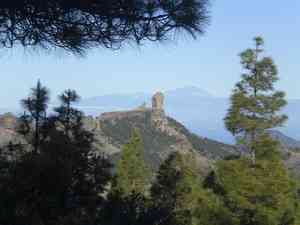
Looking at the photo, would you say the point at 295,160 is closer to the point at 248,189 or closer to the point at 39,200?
the point at 248,189

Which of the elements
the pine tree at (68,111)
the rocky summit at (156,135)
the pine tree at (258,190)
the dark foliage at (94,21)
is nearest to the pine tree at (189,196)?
the pine tree at (258,190)

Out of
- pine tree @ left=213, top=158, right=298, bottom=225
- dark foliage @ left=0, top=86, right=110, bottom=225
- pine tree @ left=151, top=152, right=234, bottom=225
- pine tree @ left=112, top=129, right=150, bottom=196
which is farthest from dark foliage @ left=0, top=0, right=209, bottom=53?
pine tree @ left=112, top=129, right=150, bottom=196

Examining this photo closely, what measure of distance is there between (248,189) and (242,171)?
93cm

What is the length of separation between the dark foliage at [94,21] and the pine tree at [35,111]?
124 inches

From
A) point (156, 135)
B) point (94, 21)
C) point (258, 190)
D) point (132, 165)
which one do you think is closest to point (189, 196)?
point (132, 165)

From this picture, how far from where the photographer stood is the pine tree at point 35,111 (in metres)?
10.2

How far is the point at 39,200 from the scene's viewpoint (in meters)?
8.30

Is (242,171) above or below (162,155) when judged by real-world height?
above

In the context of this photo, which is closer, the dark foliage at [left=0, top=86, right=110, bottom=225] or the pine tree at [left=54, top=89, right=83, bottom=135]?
the dark foliage at [left=0, top=86, right=110, bottom=225]

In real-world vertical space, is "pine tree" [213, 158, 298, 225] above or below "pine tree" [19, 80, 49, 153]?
below

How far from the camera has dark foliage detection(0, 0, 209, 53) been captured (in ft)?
22.0

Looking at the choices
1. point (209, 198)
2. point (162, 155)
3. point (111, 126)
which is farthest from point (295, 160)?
point (209, 198)

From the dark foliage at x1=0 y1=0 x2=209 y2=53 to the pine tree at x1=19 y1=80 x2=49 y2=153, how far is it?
124 inches

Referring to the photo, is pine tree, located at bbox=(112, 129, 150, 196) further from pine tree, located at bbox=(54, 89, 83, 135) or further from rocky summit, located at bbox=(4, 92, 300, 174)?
rocky summit, located at bbox=(4, 92, 300, 174)
